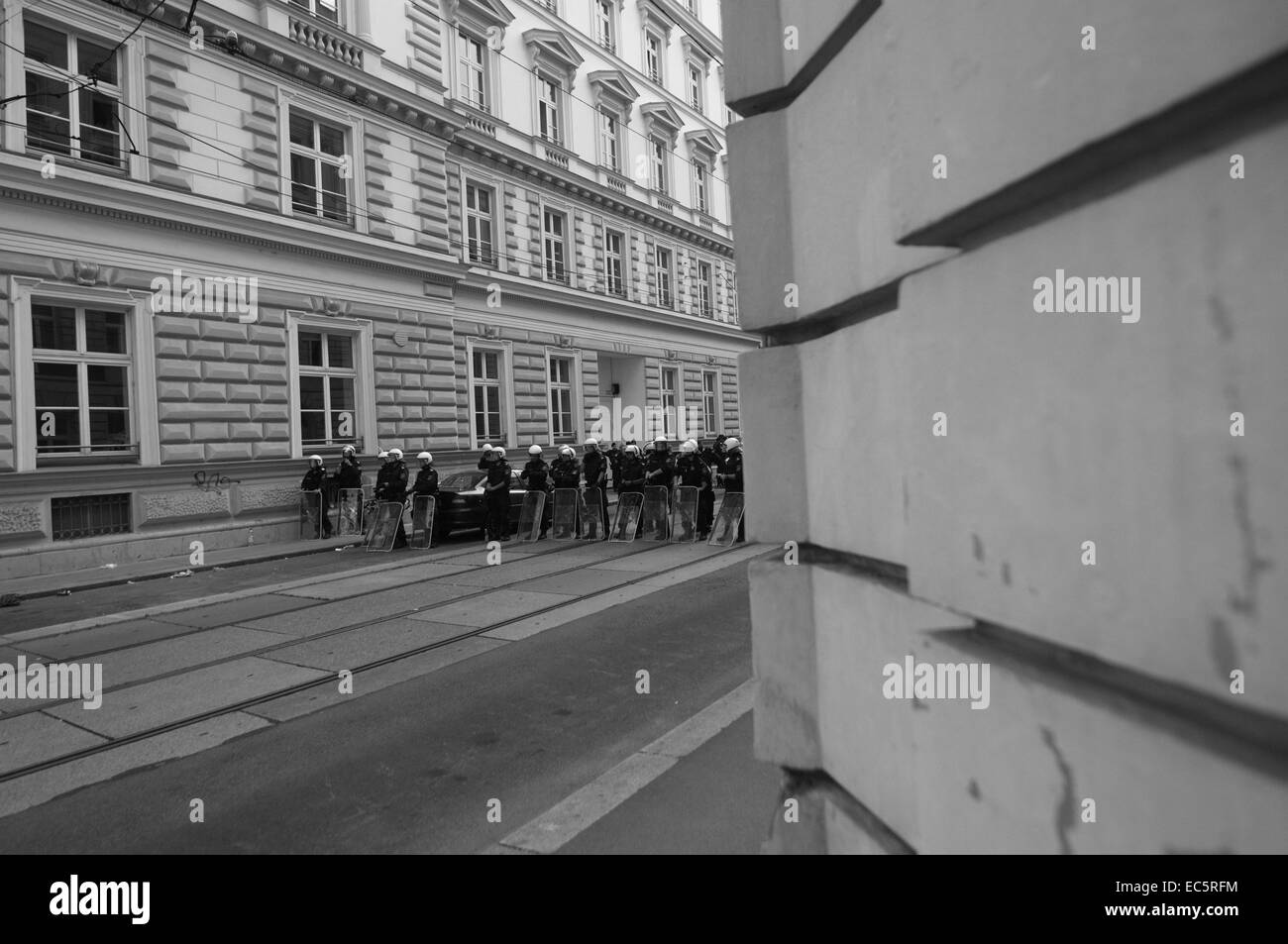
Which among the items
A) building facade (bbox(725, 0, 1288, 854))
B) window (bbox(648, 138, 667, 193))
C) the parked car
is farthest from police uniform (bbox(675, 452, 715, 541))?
window (bbox(648, 138, 667, 193))

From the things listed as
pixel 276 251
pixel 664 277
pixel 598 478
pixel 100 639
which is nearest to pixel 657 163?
pixel 664 277

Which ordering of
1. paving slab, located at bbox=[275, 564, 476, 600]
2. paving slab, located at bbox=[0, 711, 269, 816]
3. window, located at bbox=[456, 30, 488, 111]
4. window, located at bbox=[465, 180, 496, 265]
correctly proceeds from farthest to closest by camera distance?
window, located at bbox=[465, 180, 496, 265], window, located at bbox=[456, 30, 488, 111], paving slab, located at bbox=[275, 564, 476, 600], paving slab, located at bbox=[0, 711, 269, 816]

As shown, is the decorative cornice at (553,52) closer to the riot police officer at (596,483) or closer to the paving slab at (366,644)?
the riot police officer at (596,483)

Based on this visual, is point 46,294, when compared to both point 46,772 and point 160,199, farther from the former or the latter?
point 46,772

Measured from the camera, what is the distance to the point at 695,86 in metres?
39.0

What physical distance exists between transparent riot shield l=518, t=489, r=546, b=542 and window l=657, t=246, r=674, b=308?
20121 mm

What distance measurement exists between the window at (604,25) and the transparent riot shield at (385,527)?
2318 cm

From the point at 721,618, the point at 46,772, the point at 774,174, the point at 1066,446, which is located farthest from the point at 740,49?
the point at 721,618

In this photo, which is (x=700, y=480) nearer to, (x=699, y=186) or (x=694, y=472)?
(x=694, y=472)

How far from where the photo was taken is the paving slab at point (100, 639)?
7.84 meters

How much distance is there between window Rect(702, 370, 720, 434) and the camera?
123 feet

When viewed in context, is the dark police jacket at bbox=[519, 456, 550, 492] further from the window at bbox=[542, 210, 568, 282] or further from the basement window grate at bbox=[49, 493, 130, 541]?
the window at bbox=[542, 210, 568, 282]

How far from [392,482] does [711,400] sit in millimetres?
23205

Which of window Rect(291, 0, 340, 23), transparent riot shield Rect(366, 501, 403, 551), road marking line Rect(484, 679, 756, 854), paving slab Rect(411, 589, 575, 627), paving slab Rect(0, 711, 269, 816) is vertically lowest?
paving slab Rect(0, 711, 269, 816)
